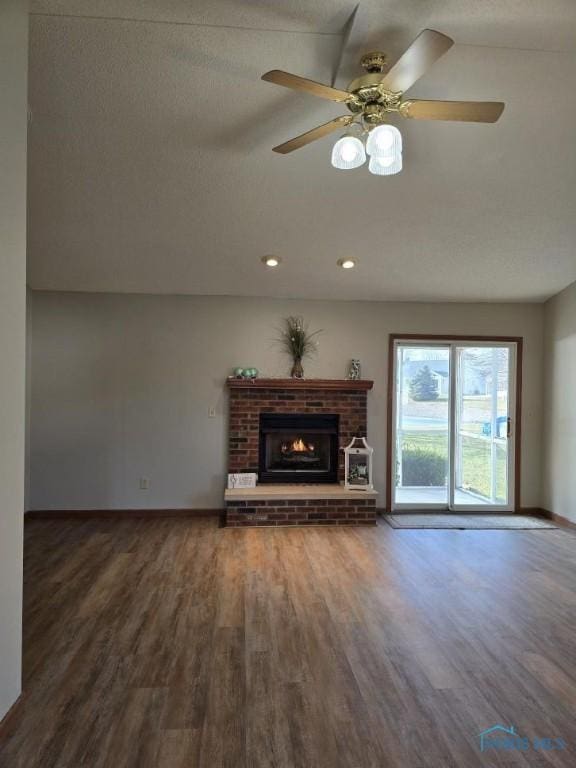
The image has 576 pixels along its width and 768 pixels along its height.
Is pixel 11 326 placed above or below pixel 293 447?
above

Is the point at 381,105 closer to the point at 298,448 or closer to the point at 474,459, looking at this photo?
the point at 298,448

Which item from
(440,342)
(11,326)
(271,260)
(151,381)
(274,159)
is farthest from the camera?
(440,342)

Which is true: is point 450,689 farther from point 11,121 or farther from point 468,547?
point 11,121

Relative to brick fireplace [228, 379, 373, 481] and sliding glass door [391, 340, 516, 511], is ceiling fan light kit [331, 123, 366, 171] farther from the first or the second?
sliding glass door [391, 340, 516, 511]

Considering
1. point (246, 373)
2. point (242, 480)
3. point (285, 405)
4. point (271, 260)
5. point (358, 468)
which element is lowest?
point (242, 480)

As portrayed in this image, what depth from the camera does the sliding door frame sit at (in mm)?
5500

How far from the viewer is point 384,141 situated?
2.16 m

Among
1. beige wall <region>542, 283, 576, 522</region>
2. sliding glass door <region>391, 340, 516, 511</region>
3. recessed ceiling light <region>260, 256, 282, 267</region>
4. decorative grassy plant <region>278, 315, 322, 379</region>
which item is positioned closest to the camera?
recessed ceiling light <region>260, 256, 282, 267</region>

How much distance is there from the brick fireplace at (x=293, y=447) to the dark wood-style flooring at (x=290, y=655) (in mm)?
657

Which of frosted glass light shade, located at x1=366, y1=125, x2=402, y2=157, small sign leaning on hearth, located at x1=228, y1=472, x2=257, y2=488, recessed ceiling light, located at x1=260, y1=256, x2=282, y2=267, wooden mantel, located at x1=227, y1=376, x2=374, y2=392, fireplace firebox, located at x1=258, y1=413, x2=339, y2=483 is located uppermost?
recessed ceiling light, located at x1=260, y1=256, x2=282, y2=267

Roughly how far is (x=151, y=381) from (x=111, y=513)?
1.50 metres

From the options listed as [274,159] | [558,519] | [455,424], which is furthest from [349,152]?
[558,519]

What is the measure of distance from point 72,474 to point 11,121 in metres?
3.99

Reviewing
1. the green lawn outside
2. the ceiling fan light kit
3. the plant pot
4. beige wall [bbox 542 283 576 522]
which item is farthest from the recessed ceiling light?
beige wall [bbox 542 283 576 522]
